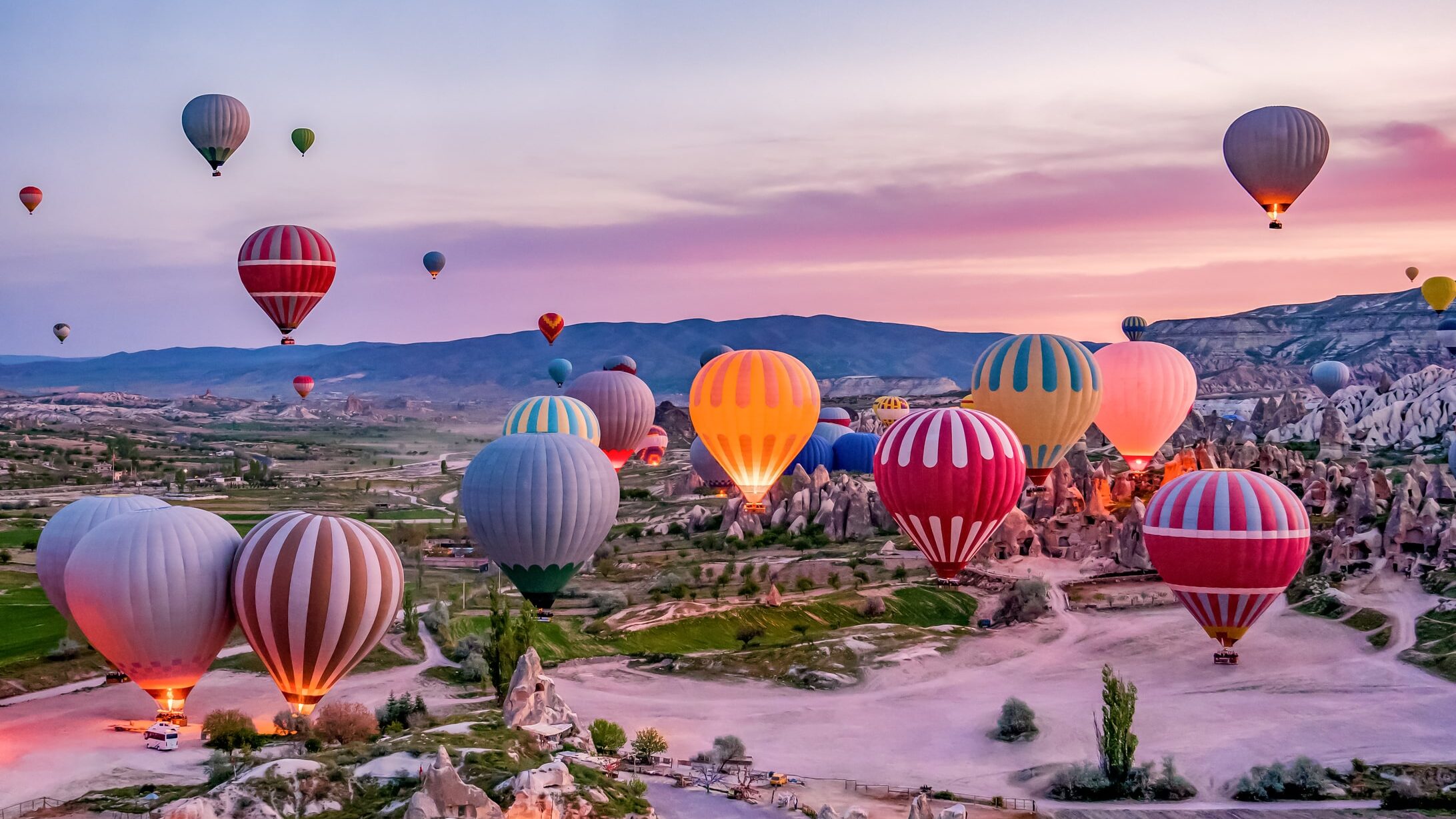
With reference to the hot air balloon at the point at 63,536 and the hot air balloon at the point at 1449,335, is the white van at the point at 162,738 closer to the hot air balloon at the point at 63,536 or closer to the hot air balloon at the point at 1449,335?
the hot air balloon at the point at 63,536

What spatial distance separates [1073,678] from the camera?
143ft

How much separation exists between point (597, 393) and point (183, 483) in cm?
4308

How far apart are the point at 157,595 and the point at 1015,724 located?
2060 cm

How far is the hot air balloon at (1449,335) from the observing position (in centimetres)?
9119

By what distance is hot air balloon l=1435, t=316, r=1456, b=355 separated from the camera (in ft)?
299

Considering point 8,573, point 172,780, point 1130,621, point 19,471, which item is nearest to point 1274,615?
point 1130,621

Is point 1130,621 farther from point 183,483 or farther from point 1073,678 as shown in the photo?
point 183,483

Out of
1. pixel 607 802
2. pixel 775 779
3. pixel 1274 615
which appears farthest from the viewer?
pixel 1274 615

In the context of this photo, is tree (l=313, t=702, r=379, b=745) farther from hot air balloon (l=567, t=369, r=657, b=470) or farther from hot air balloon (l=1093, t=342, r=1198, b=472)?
hot air balloon (l=567, t=369, r=657, b=470)

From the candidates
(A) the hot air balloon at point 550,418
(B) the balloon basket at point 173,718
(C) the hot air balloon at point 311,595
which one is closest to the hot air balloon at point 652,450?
(A) the hot air balloon at point 550,418

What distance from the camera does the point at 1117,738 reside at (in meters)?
34.0

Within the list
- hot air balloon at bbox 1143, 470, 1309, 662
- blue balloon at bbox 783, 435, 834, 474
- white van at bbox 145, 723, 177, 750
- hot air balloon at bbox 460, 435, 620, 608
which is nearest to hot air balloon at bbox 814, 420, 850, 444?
blue balloon at bbox 783, 435, 834, 474

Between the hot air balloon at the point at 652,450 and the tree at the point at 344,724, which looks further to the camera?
the hot air balloon at the point at 652,450

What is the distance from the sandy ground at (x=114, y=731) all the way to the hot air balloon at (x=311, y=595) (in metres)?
2.10
